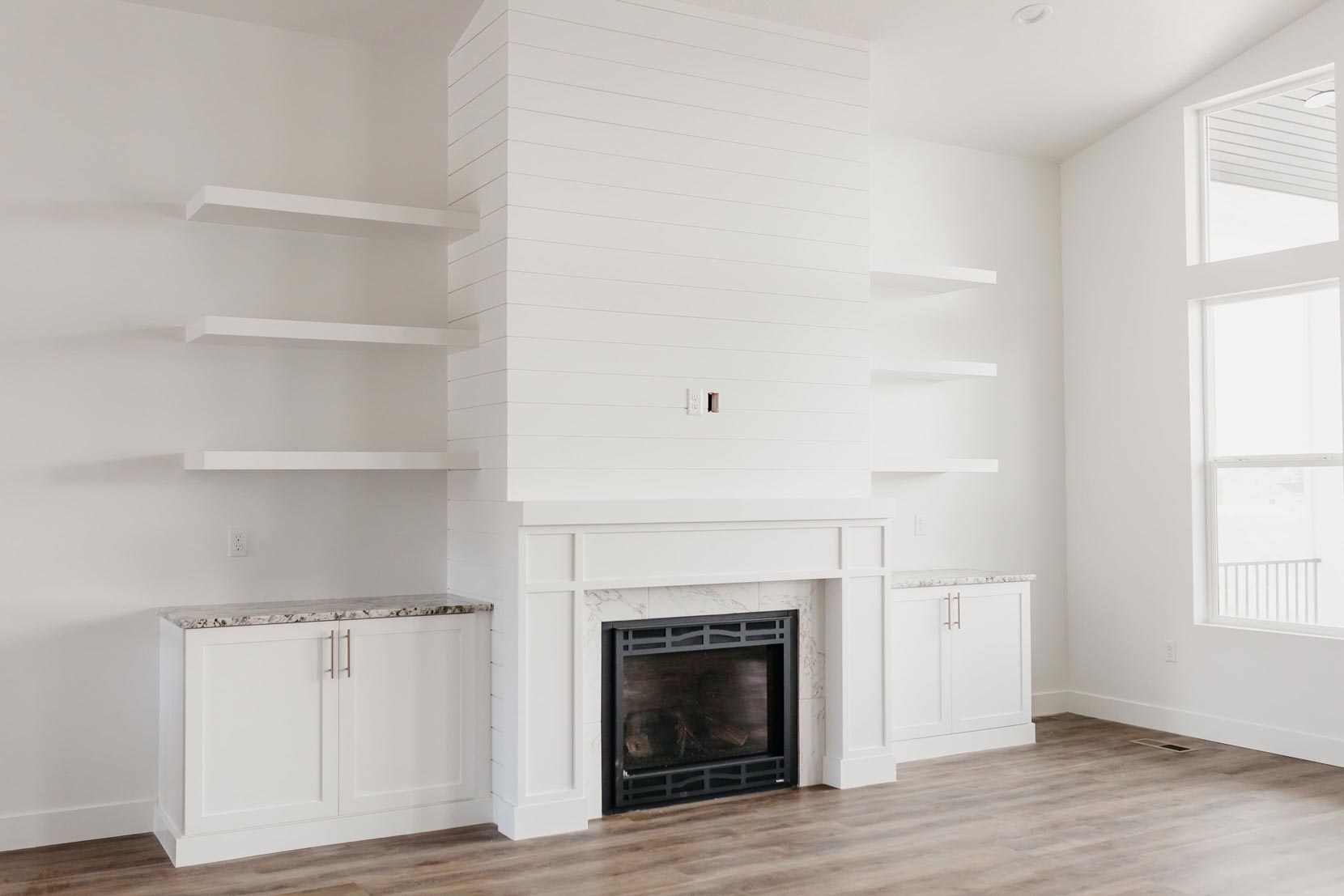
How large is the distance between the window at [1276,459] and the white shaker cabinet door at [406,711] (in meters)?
3.95

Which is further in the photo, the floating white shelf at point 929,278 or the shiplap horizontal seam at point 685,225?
the floating white shelf at point 929,278

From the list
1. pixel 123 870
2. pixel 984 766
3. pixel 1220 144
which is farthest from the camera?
pixel 1220 144

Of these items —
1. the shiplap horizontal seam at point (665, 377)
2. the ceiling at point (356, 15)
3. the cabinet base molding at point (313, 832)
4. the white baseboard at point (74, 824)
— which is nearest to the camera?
the cabinet base molding at point (313, 832)

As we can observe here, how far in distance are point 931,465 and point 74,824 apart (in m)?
4.08

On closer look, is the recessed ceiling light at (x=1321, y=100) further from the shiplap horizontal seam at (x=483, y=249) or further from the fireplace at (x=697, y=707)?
the shiplap horizontal seam at (x=483, y=249)

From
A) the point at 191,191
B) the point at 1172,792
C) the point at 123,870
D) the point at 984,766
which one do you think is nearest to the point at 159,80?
the point at 191,191

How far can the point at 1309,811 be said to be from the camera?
4.59m

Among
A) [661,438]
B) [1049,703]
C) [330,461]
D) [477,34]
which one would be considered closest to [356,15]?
[477,34]

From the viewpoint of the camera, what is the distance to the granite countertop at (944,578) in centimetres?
547

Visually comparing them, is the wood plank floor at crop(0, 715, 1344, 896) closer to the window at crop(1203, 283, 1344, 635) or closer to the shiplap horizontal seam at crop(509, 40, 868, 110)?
the window at crop(1203, 283, 1344, 635)

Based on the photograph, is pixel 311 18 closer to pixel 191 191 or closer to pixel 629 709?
pixel 191 191

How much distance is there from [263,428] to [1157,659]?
4708 millimetres

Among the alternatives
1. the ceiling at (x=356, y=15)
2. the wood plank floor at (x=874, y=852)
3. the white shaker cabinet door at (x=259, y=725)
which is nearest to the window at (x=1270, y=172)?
the wood plank floor at (x=874, y=852)

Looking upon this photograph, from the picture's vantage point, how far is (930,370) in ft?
18.9
